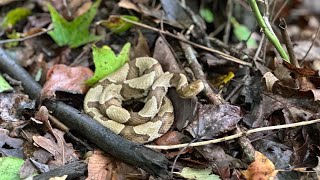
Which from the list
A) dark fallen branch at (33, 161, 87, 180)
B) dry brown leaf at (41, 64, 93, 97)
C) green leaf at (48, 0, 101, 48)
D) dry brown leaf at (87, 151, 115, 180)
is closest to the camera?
dark fallen branch at (33, 161, 87, 180)

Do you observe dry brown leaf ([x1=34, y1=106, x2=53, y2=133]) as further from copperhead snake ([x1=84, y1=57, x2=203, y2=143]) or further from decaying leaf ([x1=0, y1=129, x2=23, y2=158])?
copperhead snake ([x1=84, y1=57, x2=203, y2=143])

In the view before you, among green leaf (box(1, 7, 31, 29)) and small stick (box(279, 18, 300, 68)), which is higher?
small stick (box(279, 18, 300, 68))

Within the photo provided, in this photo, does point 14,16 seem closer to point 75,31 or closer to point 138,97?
point 75,31

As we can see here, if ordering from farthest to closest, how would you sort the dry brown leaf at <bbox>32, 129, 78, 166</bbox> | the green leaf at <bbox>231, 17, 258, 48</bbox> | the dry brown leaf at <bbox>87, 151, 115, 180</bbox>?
1. the green leaf at <bbox>231, 17, 258, 48</bbox>
2. the dry brown leaf at <bbox>32, 129, 78, 166</bbox>
3. the dry brown leaf at <bbox>87, 151, 115, 180</bbox>

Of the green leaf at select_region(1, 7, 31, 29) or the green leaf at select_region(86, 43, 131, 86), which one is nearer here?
the green leaf at select_region(86, 43, 131, 86)

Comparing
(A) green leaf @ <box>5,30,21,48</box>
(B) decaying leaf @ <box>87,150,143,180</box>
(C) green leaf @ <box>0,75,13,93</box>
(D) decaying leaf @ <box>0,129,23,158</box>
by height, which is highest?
(A) green leaf @ <box>5,30,21,48</box>

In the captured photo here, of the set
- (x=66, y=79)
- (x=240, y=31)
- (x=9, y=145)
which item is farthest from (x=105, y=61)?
(x=240, y=31)

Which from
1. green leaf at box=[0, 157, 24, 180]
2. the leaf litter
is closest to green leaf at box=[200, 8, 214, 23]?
the leaf litter
